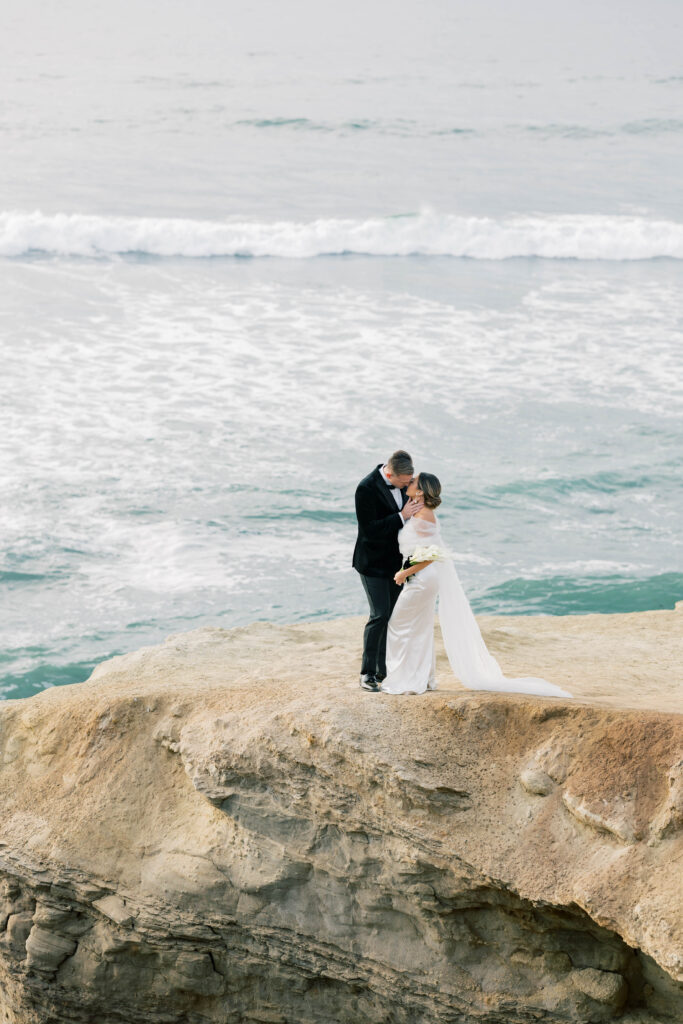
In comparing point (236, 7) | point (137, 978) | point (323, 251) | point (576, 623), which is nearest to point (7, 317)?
point (323, 251)

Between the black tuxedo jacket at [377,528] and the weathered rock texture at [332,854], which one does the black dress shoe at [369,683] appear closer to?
the weathered rock texture at [332,854]

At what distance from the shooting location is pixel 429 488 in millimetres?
8141

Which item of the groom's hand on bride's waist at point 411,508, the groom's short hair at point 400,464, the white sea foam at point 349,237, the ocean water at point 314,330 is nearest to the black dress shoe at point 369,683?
the groom's hand on bride's waist at point 411,508

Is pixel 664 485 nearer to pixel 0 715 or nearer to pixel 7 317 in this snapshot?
pixel 0 715

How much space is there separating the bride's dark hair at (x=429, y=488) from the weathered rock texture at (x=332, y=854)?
1431 millimetres

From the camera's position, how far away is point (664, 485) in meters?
19.5

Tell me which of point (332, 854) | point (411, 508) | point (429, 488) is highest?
point (429, 488)

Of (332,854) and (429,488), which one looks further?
(429,488)

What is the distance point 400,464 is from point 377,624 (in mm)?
1274

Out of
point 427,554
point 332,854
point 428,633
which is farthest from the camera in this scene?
point 428,633

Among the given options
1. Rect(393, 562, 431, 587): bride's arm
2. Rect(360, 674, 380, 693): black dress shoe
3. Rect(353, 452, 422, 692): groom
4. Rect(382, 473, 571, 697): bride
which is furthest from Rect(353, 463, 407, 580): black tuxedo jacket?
Rect(360, 674, 380, 693): black dress shoe

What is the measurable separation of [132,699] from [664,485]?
44.0 feet

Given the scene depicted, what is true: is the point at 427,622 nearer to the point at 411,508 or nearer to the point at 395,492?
the point at 411,508

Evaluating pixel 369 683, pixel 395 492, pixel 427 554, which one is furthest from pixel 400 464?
pixel 369 683
